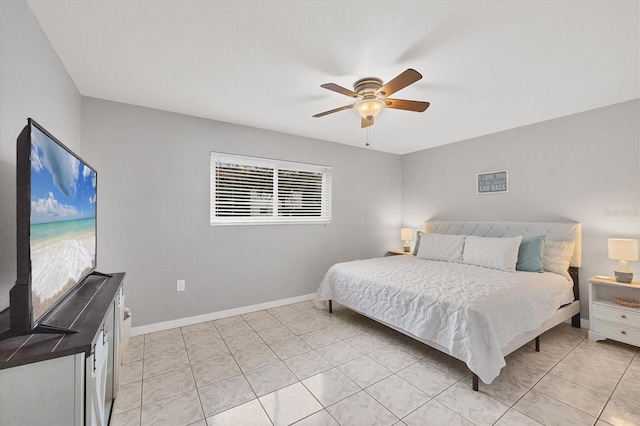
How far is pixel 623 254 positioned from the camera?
8.59ft

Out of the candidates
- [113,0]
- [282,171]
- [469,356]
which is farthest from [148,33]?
[469,356]

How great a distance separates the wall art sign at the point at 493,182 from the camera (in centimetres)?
377

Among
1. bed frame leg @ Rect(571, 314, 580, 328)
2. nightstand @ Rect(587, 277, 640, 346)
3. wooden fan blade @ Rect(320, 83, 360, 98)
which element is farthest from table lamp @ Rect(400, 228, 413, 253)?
wooden fan blade @ Rect(320, 83, 360, 98)

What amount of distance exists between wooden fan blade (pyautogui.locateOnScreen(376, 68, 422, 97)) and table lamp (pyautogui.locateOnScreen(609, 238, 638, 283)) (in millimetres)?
2651

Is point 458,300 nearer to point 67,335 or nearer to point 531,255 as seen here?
point 531,255

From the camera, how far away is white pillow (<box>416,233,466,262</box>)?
3.60 meters

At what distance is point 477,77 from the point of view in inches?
90.2

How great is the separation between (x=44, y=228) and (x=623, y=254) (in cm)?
430

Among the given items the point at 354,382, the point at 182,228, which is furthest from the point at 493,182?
the point at 182,228

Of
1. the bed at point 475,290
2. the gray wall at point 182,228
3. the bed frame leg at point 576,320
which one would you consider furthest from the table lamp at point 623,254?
the gray wall at point 182,228

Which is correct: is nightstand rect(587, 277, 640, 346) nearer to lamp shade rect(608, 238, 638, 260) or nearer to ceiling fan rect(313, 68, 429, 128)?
lamp shade rect(608, 238, 638, 260)

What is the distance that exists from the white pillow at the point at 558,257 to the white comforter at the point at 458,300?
122 millimetres

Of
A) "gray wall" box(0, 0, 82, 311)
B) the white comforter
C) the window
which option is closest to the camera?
"gray wall" box(0, 0, 82, 311)

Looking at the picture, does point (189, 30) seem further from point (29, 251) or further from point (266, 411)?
point (266, 411)
